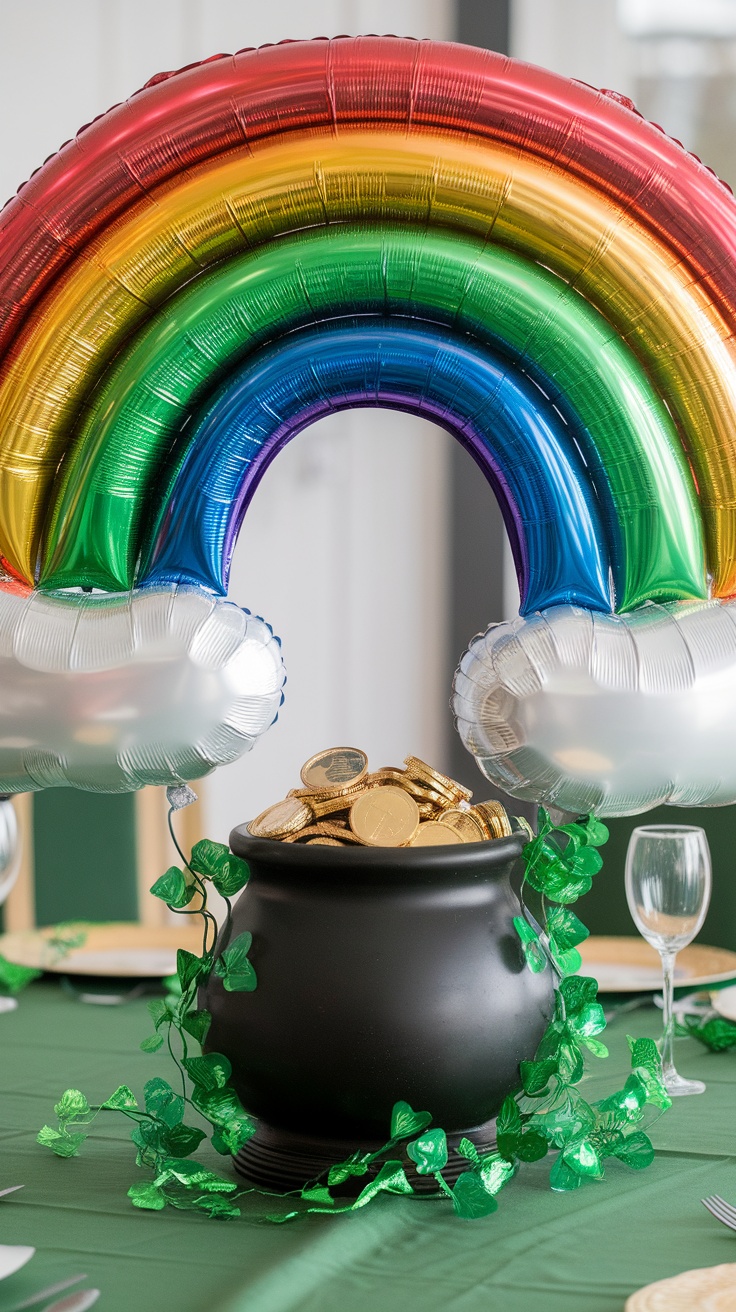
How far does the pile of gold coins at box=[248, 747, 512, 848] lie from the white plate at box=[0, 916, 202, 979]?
551mm

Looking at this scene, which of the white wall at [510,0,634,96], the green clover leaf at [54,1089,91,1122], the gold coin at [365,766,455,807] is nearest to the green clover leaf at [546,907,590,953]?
the gold coin at [365,766,455,807]

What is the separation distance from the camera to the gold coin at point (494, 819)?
0.88 m

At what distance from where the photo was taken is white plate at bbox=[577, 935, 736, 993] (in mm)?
1313

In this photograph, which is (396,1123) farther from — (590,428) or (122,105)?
(122,105)

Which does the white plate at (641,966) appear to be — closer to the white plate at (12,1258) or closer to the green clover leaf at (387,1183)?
the green clover leaf at (387,1183)

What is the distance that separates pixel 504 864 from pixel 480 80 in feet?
1.65

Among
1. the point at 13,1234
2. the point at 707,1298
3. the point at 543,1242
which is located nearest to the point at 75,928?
the point at 13,1234

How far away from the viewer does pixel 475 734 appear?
0.88m

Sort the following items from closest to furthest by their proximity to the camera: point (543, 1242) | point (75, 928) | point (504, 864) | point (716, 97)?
point (543, 1242)
point (504, 864)
point (75, 928)
point (716, 97)

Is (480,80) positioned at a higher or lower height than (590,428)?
higher

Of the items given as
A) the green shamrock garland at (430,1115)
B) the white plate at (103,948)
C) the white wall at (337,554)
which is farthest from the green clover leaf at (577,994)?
the white wall at (337,554)

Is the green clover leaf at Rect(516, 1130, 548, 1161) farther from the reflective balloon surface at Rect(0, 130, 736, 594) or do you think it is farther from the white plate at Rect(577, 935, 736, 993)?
the white plate at Rect(577, 935, 736, 993)

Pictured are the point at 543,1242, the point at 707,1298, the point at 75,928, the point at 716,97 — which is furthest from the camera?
the point at 716,97

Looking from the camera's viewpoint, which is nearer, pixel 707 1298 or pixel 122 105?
pixel 707 1298
